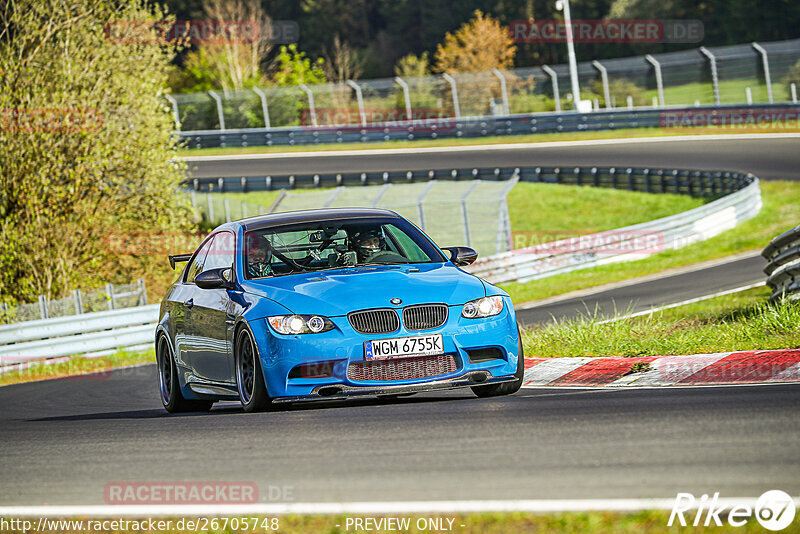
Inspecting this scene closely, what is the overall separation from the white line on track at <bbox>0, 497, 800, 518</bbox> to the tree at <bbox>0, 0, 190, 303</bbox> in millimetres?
18952

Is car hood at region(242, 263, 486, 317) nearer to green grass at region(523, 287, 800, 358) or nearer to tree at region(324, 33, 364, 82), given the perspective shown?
green grass at region(523, 287, 800, 358)

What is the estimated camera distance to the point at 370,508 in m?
4.87

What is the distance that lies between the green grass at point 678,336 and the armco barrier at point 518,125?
32612 millimetres

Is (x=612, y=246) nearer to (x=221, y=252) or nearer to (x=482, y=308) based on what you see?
(x=221, y=252)

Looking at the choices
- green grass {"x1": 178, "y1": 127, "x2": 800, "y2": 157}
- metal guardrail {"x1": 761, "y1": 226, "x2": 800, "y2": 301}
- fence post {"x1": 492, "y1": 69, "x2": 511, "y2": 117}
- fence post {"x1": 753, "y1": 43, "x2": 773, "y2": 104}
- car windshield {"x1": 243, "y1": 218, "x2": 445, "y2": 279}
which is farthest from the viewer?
fence post {"x1": 492, "y1": 69, "x2": 511, "y2": 117}

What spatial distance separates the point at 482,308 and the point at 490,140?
41620mm

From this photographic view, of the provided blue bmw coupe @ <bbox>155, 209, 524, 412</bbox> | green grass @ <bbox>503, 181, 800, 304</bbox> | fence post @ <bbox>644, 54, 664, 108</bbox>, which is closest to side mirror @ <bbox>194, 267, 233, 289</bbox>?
blue bmw coupe @ <bbox>155, 209, 524, 412</bbox>

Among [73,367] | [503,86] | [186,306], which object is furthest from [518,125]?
[186,306]

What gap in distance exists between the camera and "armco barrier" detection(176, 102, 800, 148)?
44.4m

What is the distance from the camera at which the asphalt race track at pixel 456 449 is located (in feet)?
16.7

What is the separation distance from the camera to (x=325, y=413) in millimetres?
7922

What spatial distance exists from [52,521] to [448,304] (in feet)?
11.7

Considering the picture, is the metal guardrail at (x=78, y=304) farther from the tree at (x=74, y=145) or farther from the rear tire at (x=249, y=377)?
the rear tire at (x=249, y=377)

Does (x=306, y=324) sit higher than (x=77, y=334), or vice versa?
(x=306, y=324)
